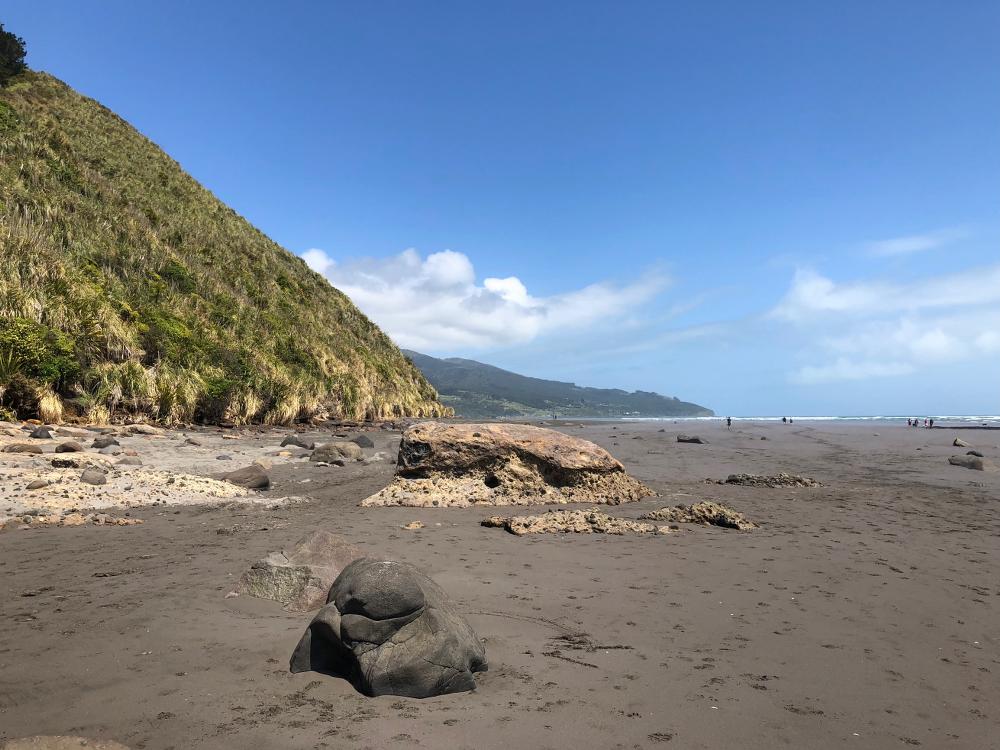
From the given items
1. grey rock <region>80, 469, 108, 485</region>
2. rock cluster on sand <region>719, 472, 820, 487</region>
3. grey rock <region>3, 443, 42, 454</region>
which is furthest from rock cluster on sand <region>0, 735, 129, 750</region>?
rock cluster on sand <region>719, 472, 820, 487</region>

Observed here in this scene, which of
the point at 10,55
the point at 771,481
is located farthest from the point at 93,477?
the point at 10,55

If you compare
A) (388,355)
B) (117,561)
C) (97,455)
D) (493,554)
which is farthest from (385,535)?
(388,355)

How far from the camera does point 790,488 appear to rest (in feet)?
37.4

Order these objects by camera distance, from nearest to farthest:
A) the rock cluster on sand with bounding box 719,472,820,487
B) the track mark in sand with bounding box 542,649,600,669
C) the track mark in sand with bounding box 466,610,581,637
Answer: the track mark in sand with bounding box 542,649,600,669 → the track mark in sand with bounding box 466,610,581,637 → the rock cluster on sand with bounding box 719,472,820,487

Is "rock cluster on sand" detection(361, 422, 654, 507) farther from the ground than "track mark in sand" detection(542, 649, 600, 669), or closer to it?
farther from the ground

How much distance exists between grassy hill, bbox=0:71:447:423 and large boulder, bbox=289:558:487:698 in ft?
47.4

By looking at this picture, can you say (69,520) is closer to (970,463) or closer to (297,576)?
(297,576)

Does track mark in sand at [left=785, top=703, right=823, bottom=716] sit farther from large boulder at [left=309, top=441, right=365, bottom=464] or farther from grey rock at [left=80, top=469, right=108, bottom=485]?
large boulder at [left=309, top=441, right=365, bottom=464]

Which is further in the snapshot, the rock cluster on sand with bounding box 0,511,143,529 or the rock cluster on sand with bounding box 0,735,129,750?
the rock cluster on sand with bounding box 0,511,143,529

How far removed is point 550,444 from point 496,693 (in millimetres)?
7259

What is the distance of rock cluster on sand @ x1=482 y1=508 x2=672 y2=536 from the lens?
7.35 metres

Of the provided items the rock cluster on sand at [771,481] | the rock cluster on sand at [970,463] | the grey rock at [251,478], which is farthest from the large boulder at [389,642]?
the rock cluster on sand at [970,463]

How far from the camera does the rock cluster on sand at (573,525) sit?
735 centimetres

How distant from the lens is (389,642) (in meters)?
3.14
